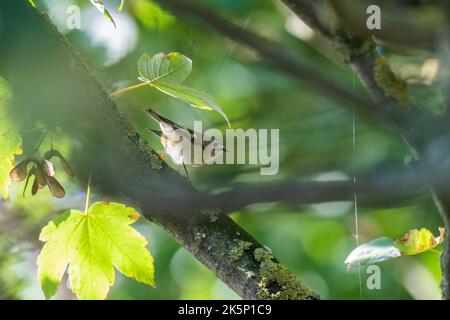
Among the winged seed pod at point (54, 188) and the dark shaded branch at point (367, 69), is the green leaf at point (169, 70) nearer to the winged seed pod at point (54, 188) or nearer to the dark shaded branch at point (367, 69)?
the winged seed pod at point (54, 188)

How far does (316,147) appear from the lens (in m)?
0.99

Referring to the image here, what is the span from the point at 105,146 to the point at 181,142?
6.1 inches

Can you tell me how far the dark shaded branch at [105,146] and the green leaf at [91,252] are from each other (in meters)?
0.04

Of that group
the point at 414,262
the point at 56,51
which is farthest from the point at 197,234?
the point at 414,262

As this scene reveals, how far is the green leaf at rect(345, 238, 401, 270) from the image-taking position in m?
0.65

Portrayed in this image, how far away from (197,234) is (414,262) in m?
→ 0.81

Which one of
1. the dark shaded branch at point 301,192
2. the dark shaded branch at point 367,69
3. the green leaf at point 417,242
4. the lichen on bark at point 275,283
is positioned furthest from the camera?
the dark shaded branch at point 367,69

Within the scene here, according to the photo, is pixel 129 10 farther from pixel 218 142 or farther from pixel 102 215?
pixel 102 215

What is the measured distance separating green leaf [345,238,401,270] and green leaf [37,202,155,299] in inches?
9.4

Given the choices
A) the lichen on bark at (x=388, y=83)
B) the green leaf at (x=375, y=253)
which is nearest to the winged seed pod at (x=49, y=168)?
the green leaf at (x=375, y=253)

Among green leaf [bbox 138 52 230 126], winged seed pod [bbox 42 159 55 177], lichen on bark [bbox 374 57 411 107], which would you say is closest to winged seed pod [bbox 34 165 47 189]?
winged seed pod [bbox 42 159 55 177]

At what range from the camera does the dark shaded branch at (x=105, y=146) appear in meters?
0.52

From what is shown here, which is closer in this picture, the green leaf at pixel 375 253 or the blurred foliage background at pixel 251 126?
the green leaf at pixel 375 253

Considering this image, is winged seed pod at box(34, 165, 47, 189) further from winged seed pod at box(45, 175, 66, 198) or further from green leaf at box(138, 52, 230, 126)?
green leaf at box(138, 52, 230, 126)
